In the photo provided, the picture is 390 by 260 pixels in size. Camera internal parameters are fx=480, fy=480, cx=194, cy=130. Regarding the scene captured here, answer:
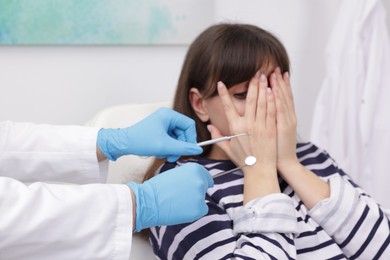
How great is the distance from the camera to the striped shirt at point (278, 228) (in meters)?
1.06

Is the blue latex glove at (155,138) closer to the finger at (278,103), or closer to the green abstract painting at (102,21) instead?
the finger at (278,103)

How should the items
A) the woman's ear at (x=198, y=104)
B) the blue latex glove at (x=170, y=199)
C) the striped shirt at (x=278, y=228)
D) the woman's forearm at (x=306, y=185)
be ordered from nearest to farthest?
the blue latex glove at (x=170, y=199), the striped shirt at (x=278, y=228), the woman's forearm at (x=306, y=185), the woman's ear at (x=198, y=104)

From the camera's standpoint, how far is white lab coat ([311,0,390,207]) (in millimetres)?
1845

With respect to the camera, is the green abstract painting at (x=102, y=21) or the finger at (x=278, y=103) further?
the green abstract painting at (x=102, y=21)

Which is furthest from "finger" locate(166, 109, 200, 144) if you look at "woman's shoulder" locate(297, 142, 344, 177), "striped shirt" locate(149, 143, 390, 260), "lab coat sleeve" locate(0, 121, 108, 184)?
"woman's shoulder" locate(297, 142, 344, 177)

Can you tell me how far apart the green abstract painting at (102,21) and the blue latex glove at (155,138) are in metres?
0.63

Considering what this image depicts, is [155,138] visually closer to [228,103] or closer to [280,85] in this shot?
[228,103]

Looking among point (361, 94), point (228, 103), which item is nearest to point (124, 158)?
point (228, 103)

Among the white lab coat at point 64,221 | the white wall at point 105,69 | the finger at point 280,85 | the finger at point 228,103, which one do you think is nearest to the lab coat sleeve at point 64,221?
the white lab coat at point 64,221

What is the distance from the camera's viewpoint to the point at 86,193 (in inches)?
33.9

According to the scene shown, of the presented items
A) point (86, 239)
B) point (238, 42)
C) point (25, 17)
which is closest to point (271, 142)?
point (238, 42)

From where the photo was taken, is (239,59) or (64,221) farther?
(239,59)

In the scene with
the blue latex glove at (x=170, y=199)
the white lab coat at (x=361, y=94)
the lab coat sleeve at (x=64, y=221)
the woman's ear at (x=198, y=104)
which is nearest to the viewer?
the lab coat sleeve at (x=64, y=221)

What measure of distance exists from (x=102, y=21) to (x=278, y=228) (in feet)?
3.59
